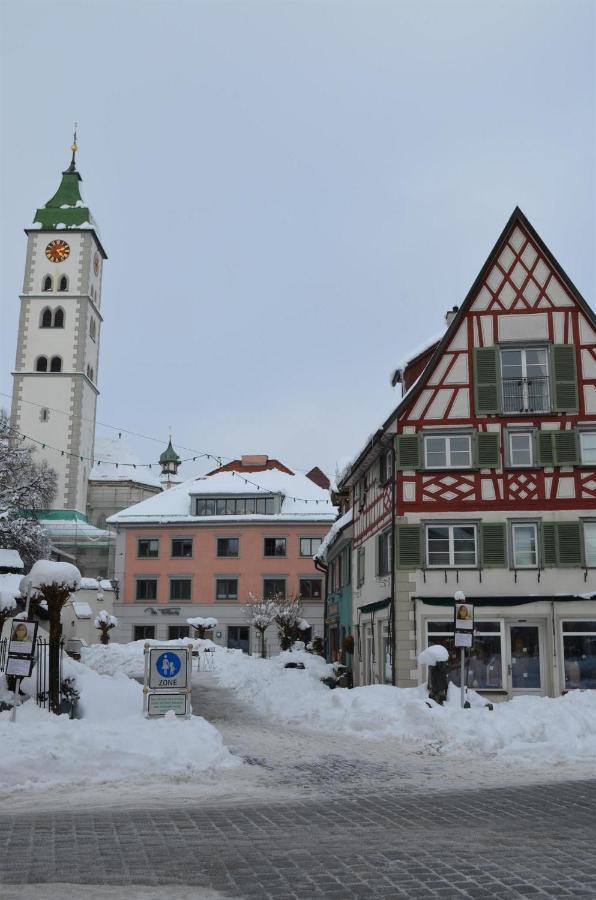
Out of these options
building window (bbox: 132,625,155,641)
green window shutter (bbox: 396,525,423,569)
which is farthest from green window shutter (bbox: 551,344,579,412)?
building window (bbox: 132,625,155,641)

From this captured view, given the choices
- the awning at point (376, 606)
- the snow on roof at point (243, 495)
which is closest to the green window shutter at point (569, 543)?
the awning at point (376, 606)

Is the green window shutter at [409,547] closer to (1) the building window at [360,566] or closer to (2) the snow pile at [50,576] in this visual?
(1) the building window at [360,566]

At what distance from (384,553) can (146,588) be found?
34859 mm

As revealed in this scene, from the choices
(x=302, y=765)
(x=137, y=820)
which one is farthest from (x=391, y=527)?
(x=137, y=820)

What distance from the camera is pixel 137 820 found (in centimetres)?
1015

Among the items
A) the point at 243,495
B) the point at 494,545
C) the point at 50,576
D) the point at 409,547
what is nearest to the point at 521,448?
the point at 494,545

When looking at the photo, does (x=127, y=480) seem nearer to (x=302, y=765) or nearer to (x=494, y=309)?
(x=494, y=309)

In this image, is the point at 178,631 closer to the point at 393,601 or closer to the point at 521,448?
the point at 393,601

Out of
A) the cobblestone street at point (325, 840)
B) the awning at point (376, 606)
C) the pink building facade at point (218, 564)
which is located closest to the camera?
the cobblestone street at point (325, 840)

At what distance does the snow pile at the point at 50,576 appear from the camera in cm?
1773

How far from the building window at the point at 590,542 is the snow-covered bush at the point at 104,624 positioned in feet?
122

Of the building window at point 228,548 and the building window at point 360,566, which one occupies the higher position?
the building window at point 228,548

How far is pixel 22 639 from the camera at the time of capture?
50.9 feet

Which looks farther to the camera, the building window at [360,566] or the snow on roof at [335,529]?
the snow on roof at [335,529]
